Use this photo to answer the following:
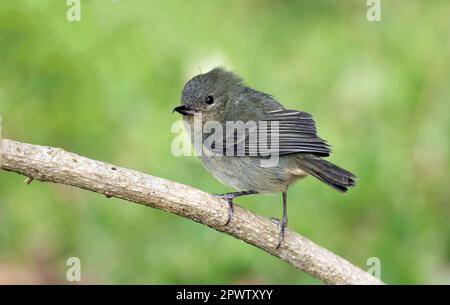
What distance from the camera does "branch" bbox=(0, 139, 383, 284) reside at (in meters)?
3.80

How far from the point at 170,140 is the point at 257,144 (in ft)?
4.97

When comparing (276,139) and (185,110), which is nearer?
(276,139)

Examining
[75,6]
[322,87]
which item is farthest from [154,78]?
[322,87]

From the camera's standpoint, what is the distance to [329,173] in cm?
445

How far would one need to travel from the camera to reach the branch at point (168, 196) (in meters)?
3.80
